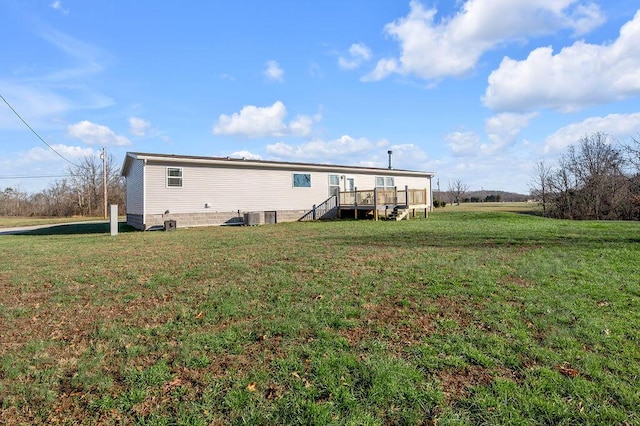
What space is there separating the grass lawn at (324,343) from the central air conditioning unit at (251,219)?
997 centimetres

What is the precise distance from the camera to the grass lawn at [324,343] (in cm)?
232

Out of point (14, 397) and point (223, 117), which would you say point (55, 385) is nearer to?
point (14, 397)

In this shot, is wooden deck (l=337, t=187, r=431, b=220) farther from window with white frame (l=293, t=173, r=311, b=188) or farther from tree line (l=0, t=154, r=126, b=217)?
tree line (l=0, t=154, r=126, b=217)

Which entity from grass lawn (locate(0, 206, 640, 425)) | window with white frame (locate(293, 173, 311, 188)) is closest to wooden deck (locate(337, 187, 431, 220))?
window with white frame (locate(293, 173, 311, 188))

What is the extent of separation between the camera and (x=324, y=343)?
10.7 feet

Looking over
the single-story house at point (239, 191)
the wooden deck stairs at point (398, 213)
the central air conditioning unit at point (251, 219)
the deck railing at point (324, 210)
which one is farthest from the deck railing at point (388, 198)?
the central air conditioning unit at point (251, 219)

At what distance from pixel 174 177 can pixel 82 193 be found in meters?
29.3

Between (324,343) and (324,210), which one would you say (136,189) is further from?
(324,343)

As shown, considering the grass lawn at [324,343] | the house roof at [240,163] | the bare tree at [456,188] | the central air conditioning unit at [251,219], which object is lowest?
the grass lawn at [324,343]

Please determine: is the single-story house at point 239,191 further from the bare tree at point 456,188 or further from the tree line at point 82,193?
the bare tree at point 456,188

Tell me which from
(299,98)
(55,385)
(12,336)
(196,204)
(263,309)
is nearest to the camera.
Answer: (55,385)

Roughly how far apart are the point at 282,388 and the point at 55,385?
73.5 inches

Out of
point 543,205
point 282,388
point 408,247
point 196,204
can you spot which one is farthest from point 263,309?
point 543,205

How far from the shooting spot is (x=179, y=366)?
2.90 m
